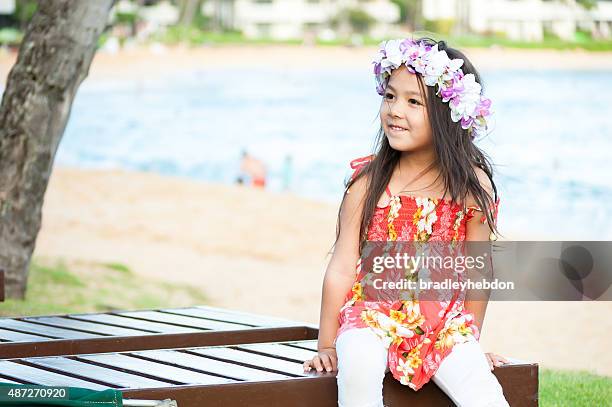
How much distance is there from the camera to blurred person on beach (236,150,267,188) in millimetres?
21719

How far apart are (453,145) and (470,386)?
734 millimetres

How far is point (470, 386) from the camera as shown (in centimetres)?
310

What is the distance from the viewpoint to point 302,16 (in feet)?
253

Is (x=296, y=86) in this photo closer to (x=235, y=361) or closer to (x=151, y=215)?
(x=151, y=215)

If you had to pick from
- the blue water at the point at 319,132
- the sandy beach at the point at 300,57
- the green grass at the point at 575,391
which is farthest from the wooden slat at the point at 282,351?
the sandy beach at the point at 300,57

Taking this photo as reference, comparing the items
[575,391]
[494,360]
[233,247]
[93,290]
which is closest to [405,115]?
[494,360]

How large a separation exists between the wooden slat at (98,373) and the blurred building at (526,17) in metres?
64.7

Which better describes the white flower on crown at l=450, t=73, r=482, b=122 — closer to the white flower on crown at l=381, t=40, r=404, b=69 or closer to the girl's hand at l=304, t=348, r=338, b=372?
the white flower on crown at l=381, t=40, r=404, b=69

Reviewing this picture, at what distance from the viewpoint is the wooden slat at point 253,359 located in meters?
3.31

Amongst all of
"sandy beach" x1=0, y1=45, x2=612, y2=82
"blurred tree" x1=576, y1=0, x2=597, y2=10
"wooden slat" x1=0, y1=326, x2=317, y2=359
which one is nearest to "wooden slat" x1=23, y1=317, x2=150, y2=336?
"wooden slat" x1=0, y1=326, x2=317, y2=359

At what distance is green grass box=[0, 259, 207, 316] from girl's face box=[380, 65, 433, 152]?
398cm

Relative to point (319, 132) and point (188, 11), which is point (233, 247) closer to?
point (319, 132)

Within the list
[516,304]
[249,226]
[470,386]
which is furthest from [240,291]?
[470,386]

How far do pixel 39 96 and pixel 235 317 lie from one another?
2.90 m
